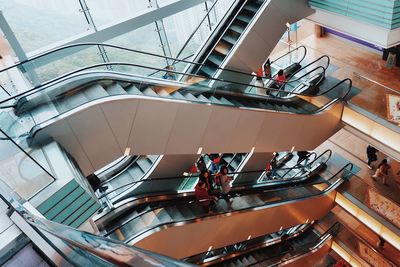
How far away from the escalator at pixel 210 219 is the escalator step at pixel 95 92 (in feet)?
8.73

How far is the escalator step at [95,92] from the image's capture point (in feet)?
19.0

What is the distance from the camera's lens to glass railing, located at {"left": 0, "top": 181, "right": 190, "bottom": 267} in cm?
171

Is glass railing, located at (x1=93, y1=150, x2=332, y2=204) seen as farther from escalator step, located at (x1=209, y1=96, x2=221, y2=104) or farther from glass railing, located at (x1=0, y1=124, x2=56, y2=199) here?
glass railing, located at (x1=0, y1=124, x2=56, y2=199)

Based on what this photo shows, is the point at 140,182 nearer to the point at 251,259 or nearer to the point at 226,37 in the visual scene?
the point at 226,37

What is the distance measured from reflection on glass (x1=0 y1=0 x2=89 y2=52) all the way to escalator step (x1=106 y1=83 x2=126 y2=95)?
10.7ft

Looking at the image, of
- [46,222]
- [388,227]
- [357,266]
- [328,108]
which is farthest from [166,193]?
[357,266]

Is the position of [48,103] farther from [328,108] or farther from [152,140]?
[328,108]

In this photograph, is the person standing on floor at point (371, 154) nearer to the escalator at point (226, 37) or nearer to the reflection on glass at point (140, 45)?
the escalator at point (226, 37)

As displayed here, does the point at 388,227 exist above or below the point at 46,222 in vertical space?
below

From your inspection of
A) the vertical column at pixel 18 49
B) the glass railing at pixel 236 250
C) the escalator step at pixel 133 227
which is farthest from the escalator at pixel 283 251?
the vertical column at pixel 18 49

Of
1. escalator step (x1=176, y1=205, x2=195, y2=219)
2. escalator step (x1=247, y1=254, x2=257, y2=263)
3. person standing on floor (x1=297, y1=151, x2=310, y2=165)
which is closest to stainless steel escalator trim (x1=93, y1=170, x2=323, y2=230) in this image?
escalator step (x1=176, y1=205, x2=195, y2=219)

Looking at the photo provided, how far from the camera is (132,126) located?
6.20m

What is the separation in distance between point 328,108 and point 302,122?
105 cm

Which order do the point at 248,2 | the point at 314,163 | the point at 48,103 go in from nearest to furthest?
1. the point at 48,103
2. the point at 248,2
3. the point at 314,163
